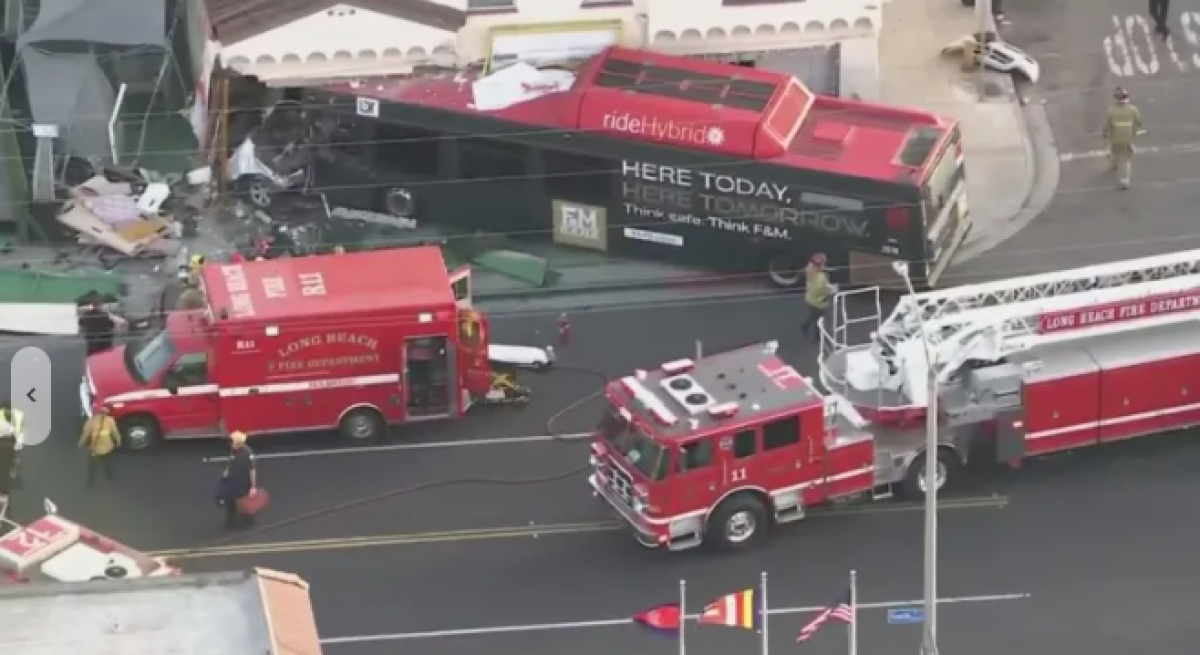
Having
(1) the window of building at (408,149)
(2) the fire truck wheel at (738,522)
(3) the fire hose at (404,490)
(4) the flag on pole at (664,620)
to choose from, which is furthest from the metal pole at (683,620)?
(1) the window of building at (408,149)

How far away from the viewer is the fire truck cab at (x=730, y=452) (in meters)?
28.8

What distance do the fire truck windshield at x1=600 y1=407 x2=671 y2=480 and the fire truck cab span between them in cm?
1

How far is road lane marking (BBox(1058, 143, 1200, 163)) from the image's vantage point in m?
38.6

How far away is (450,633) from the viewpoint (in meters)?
28.2

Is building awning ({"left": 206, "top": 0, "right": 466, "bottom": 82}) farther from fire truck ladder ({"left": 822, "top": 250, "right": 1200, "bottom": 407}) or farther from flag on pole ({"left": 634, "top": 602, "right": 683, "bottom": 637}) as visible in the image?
flag on pole ({"left": 634, "top": 602, "right": 683, "bottom": 637})

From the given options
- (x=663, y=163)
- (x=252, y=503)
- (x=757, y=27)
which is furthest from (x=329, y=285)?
(x=757, y=27)

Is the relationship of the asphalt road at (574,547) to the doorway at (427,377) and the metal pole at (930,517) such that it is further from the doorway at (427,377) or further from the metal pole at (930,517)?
the metal pole at (930,517)

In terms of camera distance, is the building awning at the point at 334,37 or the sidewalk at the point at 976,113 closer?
the building awning at the point at 334,37

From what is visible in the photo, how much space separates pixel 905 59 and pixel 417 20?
8.67 m

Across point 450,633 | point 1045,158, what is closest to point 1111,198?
point 1045,158

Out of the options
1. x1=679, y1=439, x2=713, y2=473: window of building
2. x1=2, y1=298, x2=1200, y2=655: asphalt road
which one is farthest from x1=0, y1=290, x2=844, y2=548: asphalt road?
x1=679, y1=439, x2=713, y2=473: window of building

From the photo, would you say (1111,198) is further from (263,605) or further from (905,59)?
(263,605)

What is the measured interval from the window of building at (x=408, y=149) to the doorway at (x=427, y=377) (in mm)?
4956

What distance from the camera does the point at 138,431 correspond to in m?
31.6
